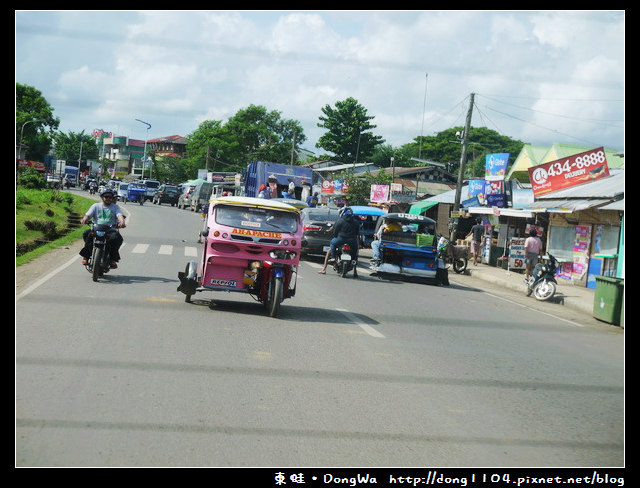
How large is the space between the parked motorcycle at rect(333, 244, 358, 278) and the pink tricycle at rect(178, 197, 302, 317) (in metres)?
7.41

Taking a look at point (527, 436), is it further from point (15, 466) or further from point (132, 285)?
point (132, 285)

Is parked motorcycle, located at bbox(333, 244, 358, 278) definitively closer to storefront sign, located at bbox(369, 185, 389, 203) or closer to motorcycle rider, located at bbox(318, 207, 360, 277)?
motorcycle rider, located at bbox(318, 207, 360, 277)

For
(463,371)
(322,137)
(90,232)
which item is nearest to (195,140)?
(322,137)

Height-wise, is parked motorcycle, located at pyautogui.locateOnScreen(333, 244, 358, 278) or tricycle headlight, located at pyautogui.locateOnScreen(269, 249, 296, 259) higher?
tricycle headlight, located at pyautogui.locateOnScreen(269, 249, 296, 259)

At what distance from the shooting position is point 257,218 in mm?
11805

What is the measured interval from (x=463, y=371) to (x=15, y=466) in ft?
17.3

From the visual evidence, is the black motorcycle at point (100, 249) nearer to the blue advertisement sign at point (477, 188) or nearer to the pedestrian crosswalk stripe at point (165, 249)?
the pedestrian crosswalk stripe at point (165, 249)

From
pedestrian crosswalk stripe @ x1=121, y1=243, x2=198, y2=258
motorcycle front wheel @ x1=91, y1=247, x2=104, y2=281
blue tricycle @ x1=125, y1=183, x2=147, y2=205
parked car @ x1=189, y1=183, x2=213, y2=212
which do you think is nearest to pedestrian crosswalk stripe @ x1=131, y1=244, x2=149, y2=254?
pedestrian crosswalk stripe @ x1=121, y1=243, x2=198, y2=258


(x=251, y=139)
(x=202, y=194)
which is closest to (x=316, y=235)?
(x=202, y=194)

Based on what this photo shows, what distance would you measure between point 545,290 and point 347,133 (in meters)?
73.1

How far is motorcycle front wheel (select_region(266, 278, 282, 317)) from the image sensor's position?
440 inches

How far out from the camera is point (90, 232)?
46.3 feet

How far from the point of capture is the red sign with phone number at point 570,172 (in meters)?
26.3
